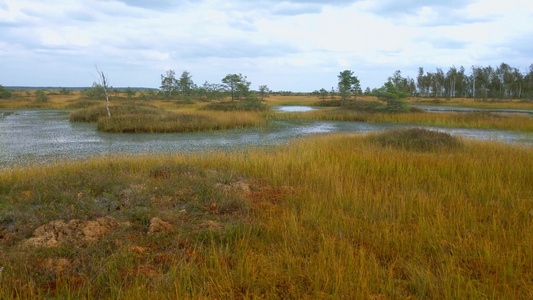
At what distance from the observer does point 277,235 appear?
158 inches

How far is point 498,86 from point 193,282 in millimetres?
80626

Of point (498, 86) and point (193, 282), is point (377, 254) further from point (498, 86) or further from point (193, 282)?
point (498, 86)

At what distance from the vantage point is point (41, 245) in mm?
3600

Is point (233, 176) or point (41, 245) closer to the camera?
point (41, 245)

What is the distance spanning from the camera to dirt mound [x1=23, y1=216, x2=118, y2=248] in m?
3.68

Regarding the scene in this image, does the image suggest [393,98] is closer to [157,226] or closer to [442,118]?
[442,118]

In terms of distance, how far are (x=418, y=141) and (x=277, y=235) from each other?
8331 millimetres

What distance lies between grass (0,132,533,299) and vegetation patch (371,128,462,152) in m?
3.28

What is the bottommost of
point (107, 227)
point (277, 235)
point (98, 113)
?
point (277, 235)

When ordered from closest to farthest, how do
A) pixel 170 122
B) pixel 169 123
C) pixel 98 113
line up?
pixel 169 123
pixel 170 122
pixel 98 113

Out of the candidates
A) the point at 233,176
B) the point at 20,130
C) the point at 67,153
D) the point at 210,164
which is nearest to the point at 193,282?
the point at 233,176

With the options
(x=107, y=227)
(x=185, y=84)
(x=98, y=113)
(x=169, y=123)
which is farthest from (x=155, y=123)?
(x=185, y=84)

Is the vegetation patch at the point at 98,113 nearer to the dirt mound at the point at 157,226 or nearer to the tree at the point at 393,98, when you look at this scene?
the tree at the point at 393,98

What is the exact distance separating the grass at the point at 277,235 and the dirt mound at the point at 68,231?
0.13 metres
